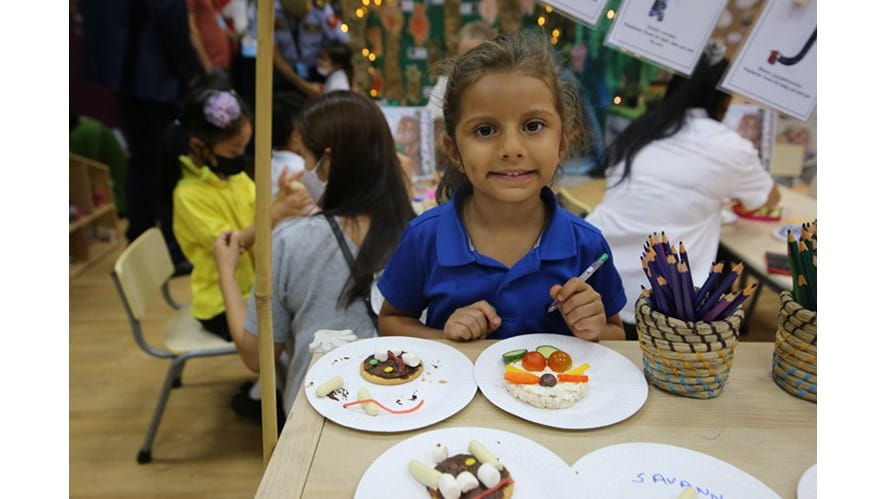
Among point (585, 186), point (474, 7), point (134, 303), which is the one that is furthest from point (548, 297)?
point (474, 7)

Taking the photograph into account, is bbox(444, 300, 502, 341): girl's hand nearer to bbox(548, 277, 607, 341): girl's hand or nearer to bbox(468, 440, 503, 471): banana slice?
bbox(548, 277, 607, 341): girl's hand

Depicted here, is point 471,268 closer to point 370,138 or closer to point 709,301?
point 709,301

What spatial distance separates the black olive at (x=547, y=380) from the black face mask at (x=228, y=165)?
60.8 inches

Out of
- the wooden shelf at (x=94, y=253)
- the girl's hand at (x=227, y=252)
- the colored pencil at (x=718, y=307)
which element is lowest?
the wooden shelf at (x=94, y=253)

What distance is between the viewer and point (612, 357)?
77 centimetres

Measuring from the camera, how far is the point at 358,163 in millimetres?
1378

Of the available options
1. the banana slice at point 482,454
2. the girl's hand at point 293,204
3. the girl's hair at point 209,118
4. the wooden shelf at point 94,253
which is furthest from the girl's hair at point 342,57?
the banana slice at point 482,454

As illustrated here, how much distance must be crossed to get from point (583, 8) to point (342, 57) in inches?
105

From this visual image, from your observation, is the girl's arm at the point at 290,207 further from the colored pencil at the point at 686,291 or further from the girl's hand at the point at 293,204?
the colored pencil at the point at 686,291

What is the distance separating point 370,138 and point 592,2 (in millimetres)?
612

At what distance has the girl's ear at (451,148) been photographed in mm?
947

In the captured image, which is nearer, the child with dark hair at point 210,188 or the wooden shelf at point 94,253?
the child with dark hair at point 210,188

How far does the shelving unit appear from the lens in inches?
137

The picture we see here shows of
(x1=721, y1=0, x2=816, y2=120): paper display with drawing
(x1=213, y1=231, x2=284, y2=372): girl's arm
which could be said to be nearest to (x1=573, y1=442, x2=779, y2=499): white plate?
(x1=721, y1=0, x2=816, y2=120): paper display with drawing
